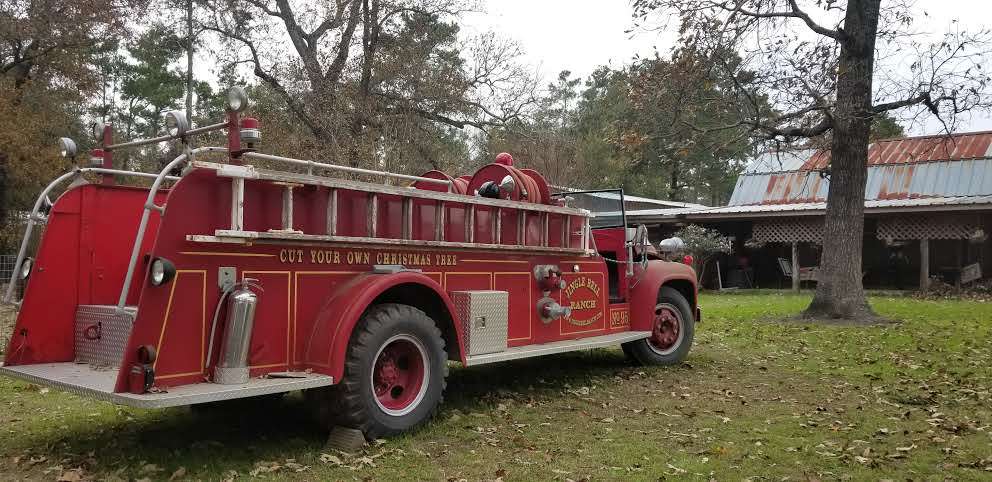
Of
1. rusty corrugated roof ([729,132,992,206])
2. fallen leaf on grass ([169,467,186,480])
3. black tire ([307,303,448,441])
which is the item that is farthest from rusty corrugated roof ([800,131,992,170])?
fallen leaf on grass ([169,467,186,480])

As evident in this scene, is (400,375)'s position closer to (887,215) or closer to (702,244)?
(702,244)

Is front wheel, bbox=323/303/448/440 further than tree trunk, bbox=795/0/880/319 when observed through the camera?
No

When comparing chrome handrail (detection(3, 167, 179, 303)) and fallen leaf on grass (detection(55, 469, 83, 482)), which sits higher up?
chrome handrail (detection(3, 167, 179, 303))

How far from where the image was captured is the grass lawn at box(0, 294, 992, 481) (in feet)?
15.4

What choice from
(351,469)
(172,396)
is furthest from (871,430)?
(172,396)

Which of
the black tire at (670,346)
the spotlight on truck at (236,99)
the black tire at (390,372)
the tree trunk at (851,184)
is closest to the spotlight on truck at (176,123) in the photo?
the spotlight on truck at (236,99)

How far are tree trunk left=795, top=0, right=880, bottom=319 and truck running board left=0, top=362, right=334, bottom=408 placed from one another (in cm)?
1183

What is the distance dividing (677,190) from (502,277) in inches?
1611

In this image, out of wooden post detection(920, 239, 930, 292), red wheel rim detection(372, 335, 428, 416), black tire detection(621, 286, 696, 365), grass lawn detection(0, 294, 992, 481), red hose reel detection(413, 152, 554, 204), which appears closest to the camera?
grass lawn detection(0, 294, 992, 481)

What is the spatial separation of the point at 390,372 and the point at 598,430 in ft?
5.36

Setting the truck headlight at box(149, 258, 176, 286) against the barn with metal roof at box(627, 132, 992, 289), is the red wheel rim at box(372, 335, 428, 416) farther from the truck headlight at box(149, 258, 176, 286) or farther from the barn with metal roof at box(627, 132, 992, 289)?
the barn with metal roof at box(627, 132, 992, 289)

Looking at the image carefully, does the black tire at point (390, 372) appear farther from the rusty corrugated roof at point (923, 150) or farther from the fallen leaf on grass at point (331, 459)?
the rusty corrugated roof at point (923, 150)

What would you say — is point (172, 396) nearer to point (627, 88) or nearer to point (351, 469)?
point (351, 469)

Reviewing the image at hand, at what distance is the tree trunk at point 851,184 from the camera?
45.7ft
